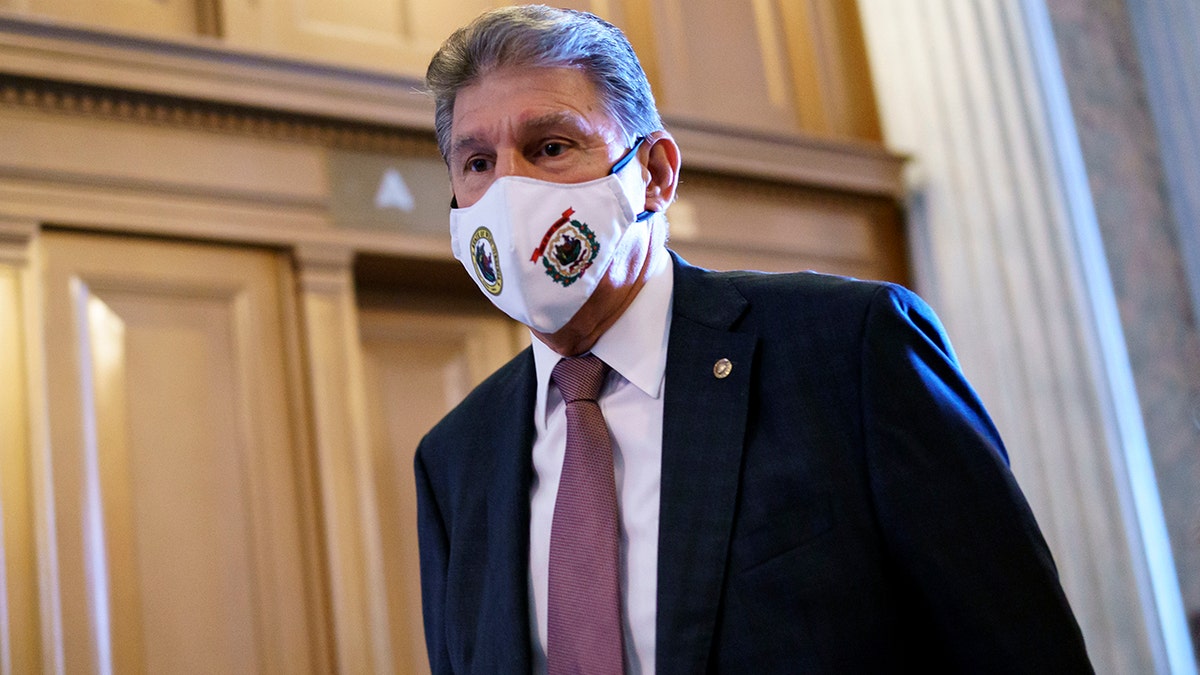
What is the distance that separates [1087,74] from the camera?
205 inches

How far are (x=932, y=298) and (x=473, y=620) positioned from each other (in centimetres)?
388

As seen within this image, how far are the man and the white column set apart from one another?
3394 mm

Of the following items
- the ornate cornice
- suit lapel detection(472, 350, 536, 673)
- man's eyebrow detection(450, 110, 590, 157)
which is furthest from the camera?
the ornate cornice

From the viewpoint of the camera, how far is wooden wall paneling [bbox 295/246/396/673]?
12.1 feet

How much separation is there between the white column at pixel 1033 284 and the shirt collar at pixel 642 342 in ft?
11.3

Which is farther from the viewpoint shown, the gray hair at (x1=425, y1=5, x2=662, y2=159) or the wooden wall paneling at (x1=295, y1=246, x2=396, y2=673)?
the wooden wall paneling at (x1=295, y1=246, x2=396, y2=673)

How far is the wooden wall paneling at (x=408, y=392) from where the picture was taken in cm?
408

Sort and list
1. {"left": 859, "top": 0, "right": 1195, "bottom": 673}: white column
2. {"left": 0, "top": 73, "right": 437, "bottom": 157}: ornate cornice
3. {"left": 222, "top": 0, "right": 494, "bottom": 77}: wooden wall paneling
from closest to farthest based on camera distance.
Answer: {"left": 0, "top": 73, "right": 437, "bottom": 157}: ornate cornice, {"left": 222, "top": 0, "right": 494, "bottom": 77}: wooden wall paneling, {"left": 859, "top": 0, "right": 1195, "bottom": 673}: white column

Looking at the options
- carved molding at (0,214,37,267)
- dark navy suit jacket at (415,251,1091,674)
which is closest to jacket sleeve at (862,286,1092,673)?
dark navy suit jacket at (415,251,1091,674)

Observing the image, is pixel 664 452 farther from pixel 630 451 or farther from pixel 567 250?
pixel 567 250

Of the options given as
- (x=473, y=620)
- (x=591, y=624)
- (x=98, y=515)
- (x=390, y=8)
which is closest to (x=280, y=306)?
(x=98, y=515)

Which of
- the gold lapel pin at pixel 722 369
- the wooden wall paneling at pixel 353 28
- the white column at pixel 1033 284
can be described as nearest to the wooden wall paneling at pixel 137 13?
the wooden wall paneling at pixel 353 28

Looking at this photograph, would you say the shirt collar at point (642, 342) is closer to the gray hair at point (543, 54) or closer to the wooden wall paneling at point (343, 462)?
the gray hair at point (543, 54)

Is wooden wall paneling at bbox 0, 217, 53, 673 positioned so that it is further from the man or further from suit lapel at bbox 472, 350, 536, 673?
suit lapel at bbox 472, 350, 536, 673
